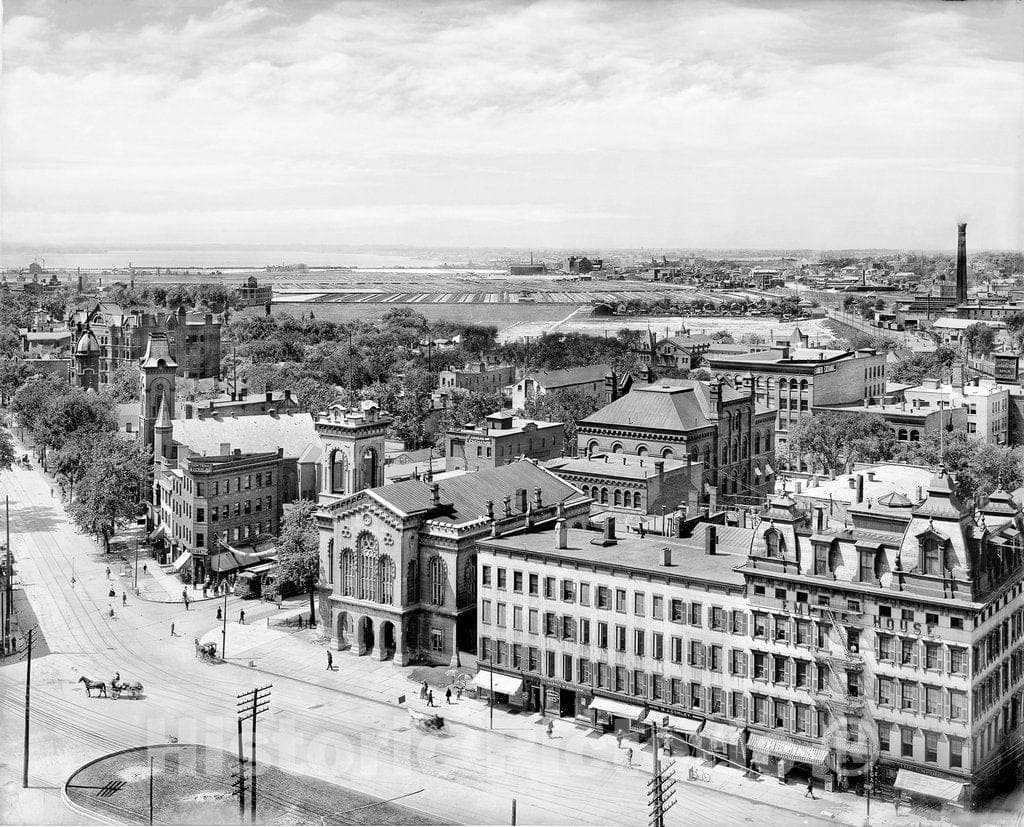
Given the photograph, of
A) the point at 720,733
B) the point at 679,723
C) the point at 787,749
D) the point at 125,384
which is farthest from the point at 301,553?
the point at 125,384

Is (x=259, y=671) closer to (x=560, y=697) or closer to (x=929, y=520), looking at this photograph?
(x=560, y=697)

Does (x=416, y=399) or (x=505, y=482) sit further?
(x=416, y=399)

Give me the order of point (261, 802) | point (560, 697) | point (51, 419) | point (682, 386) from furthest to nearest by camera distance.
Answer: point (51, 419) < point (682, 386) < point (560, 697) < point (261, 802)

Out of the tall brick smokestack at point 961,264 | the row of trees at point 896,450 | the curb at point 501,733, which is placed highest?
the tall brick smokestack at point 961,264

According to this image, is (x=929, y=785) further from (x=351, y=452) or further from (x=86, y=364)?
(x=86, y=364)

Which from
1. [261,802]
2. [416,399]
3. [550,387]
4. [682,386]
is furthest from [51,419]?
[261,802]

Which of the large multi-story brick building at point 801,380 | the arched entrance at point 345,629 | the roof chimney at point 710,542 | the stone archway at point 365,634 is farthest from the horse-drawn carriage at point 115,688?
the large multi-story brick building at point 801,380

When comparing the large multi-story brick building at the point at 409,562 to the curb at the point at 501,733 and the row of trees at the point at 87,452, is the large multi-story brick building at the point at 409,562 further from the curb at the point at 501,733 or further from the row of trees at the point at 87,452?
the row of trees at the point at 87,452
